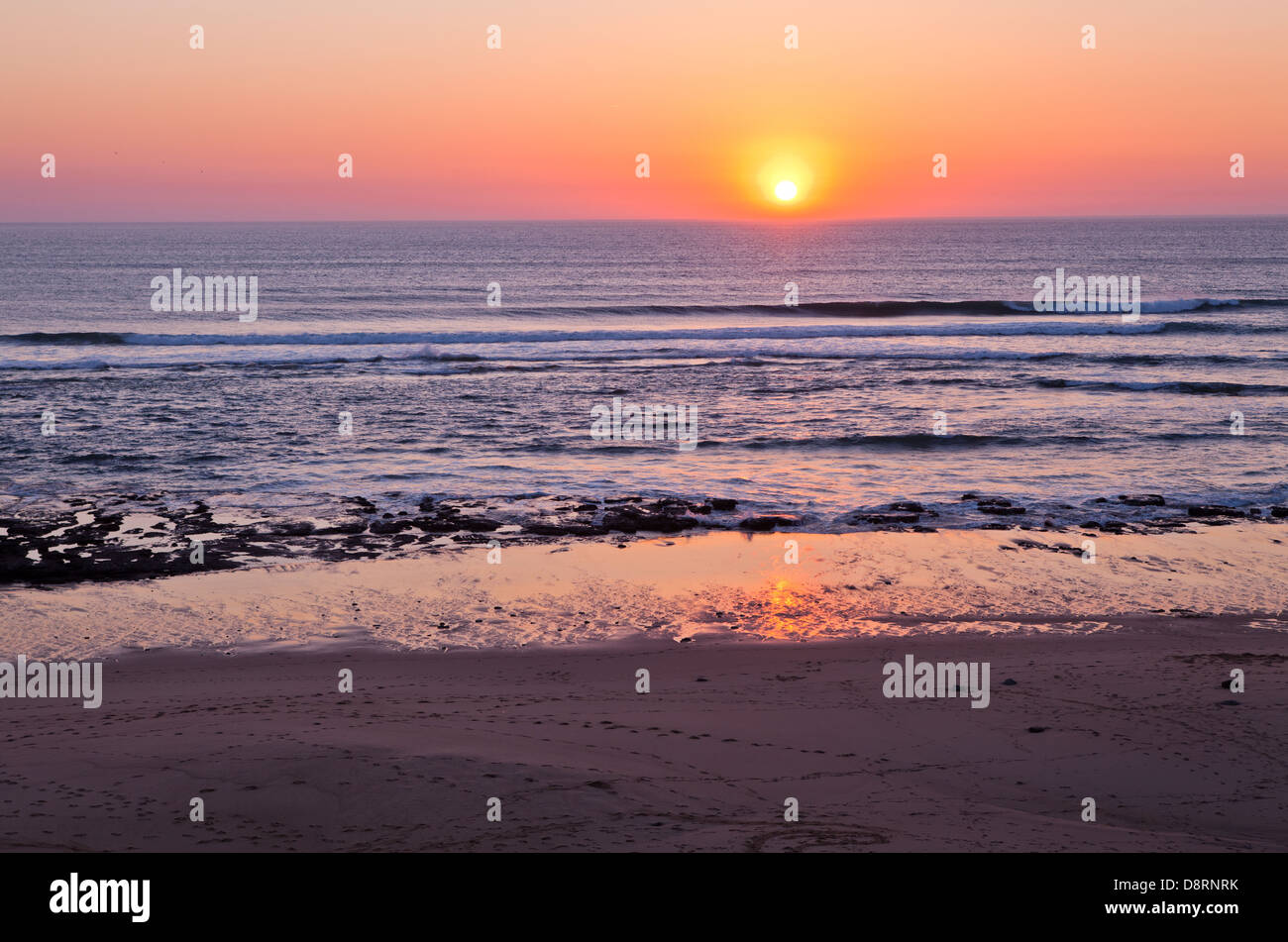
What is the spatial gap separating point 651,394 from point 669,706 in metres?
21.3

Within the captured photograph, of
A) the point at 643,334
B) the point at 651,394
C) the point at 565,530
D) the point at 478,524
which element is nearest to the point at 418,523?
the point at 478,524

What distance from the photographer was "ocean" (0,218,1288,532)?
63.3 feet

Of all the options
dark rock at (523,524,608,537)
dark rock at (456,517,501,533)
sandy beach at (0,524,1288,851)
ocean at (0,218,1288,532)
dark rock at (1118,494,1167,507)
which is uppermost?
ocean at (0,218,1288,532)

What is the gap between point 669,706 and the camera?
30.9 ft

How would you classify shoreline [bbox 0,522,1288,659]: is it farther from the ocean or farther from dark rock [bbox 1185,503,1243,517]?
the ocean

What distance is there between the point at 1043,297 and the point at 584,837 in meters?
59.0

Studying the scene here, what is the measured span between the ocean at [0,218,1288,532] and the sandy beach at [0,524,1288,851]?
3695mm

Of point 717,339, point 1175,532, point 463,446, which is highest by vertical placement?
point 717,339

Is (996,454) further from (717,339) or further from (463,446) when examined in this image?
(717,339)

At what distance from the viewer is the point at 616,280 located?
7488cm

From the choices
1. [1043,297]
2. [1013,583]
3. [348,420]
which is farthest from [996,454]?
[1043,297]

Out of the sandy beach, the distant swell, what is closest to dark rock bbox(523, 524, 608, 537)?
the sandy beach

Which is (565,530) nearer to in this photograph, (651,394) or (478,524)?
(478,524)

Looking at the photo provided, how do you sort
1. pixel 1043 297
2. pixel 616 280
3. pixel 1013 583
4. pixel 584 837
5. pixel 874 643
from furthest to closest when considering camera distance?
pixel 616 280
pixel 1043 297
pixel 1013 583
pixel 874 643
pixel 584 837
